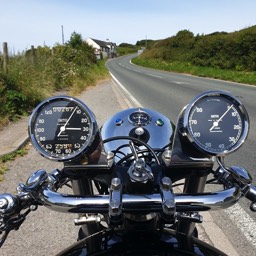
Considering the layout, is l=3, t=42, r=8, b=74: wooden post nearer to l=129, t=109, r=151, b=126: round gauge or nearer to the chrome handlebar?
l=129, t=109, r=151, b=126: round gauge

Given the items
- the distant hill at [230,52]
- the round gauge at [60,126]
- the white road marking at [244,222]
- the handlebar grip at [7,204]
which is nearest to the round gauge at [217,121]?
the round gauge at [60,126]

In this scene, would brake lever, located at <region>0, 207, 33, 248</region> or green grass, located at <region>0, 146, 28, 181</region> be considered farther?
green grass, located at <region>0, 146, 28, 181</region>

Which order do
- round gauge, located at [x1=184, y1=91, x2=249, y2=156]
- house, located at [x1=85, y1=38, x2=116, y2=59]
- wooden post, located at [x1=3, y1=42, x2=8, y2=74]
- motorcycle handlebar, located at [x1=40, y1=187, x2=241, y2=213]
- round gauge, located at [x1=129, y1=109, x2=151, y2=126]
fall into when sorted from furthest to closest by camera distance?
1. house, located at [x1=85, y1=38, x2=116, y2=59]
2. wooden post, located at [x1=3, y1=42, x2=8, y2=74]
3. round gauge, located at [x1=129, y1=109, x2=151, y2=126]
4. round gauge, located at [x1=184, y1=91, x2=249, y2=156]
5. motorcycle handlebar, located at [x1=40, y1=187, x2=241, y2=213]

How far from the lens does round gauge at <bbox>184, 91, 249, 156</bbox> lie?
1.30 meters

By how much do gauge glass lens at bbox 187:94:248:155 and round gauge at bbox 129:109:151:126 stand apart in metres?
0.44

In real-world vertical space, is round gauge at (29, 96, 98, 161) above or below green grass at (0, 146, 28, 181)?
above

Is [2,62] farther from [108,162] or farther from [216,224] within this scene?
[108,162]

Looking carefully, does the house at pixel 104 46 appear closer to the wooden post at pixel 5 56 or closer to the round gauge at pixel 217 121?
the wooden post at pixel 5 56

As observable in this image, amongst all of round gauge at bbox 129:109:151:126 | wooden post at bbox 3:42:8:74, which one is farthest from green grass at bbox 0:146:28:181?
wooden post at bbox 3:42:8:74

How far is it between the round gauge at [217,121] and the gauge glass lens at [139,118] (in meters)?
0.45

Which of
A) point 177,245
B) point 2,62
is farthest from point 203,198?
point 2,62

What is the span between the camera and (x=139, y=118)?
5.81ft

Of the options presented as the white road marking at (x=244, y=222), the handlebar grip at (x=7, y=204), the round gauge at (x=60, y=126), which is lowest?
the white road marking at (x=244, y=222)

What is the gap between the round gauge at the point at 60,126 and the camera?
136cm
